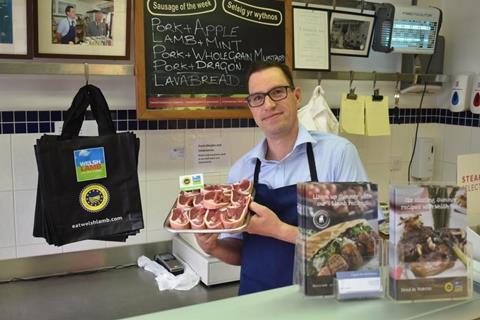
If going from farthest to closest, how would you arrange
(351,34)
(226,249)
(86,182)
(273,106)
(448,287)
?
(351,34) → (86,182) → (226,249) → (273,106) → (448,287)

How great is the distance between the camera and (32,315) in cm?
167

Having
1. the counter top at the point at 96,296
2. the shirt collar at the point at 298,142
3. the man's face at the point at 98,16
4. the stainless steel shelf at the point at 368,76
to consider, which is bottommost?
the counter top at the point at 96,296

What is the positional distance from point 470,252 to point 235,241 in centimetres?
82

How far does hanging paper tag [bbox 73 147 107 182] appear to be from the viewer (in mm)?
1667

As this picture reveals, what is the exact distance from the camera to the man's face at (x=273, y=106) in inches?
54.6

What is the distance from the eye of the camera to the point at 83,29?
1903 millimetres

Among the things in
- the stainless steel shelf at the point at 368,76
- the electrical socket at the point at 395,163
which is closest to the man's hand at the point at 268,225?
the stainless steel shelf at the point at 368,76

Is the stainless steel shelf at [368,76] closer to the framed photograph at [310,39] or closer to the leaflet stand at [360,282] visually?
the framed photograph at [310,39]

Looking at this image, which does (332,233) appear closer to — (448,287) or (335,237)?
(335,237)

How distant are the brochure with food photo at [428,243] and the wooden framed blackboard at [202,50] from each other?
4.38ft

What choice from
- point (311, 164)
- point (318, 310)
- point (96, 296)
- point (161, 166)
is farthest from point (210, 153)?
point (318, 310)

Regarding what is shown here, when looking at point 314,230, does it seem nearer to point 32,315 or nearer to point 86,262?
point 32,315

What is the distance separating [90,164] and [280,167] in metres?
0.67

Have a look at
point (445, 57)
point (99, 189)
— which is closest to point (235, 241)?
point (99, 189)
